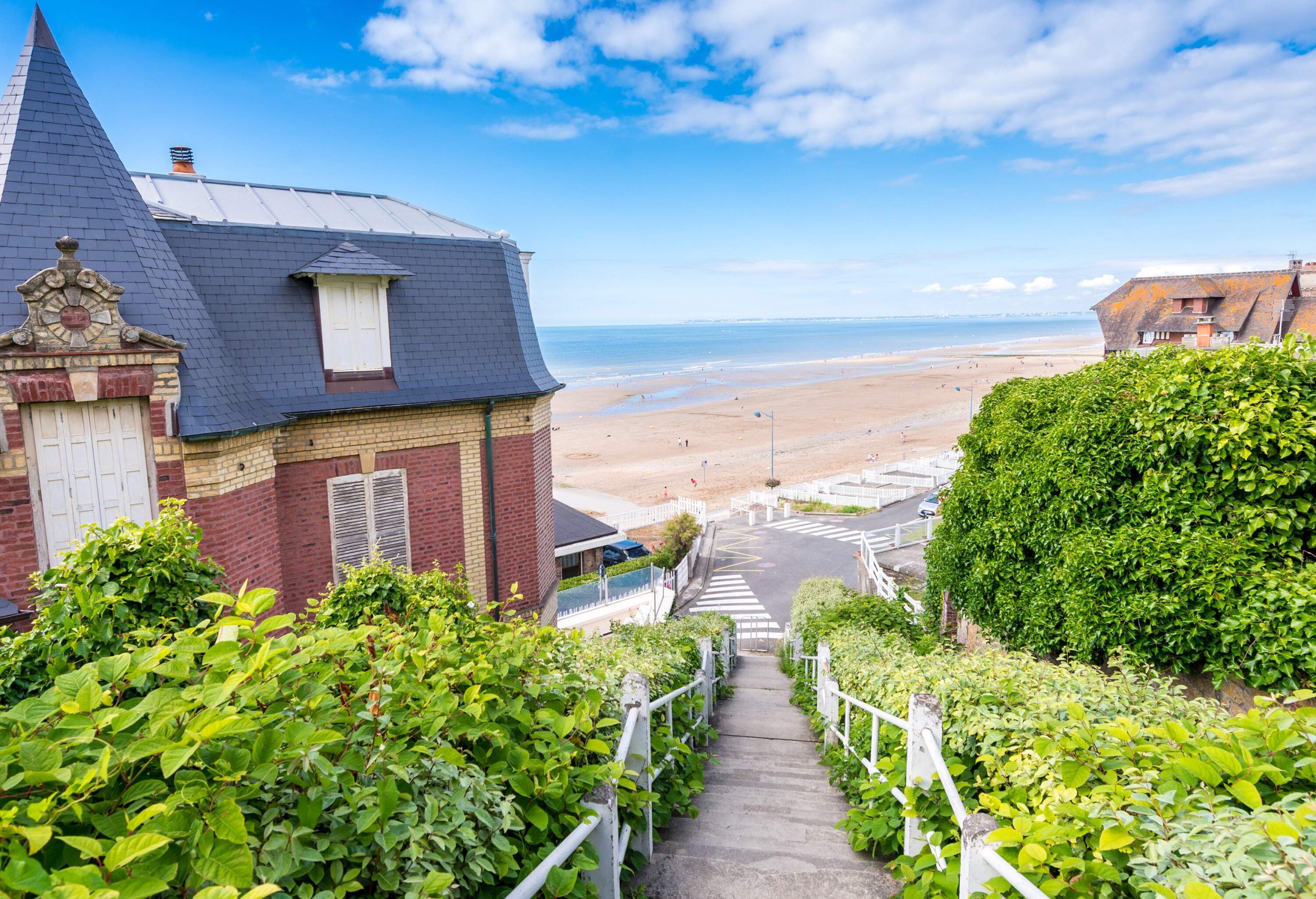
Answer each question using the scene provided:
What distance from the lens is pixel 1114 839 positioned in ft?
8.40

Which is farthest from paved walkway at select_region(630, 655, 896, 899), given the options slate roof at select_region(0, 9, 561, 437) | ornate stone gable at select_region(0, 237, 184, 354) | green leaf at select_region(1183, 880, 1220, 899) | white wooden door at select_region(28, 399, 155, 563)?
ornate stone gable at select_region(0, 237, 184, 354)

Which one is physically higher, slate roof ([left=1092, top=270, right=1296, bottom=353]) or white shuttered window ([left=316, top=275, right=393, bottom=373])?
slate roof ([left=1092, top=270, right=1296, bottom=353])

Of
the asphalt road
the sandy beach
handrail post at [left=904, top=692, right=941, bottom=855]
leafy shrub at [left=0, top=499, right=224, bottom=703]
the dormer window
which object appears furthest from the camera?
the sandy beach

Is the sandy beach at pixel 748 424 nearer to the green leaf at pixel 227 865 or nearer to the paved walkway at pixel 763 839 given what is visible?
the paved walkway at pixel 763 839

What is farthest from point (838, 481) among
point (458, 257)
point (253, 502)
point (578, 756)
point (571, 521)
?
point (578, 756)

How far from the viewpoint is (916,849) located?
15.3ft

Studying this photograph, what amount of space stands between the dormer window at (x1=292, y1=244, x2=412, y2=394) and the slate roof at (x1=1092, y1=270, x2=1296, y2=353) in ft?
131

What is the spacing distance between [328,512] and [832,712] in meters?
8.21

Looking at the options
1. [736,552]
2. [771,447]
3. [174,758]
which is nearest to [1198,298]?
[771,447]

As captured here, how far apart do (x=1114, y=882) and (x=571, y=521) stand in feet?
77.7

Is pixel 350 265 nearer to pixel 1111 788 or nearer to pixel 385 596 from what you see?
pixel 385 596

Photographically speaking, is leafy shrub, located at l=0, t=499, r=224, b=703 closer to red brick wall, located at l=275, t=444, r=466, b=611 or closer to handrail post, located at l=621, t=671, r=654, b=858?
handrail post, located at l=621, t=671, r=654, b=858

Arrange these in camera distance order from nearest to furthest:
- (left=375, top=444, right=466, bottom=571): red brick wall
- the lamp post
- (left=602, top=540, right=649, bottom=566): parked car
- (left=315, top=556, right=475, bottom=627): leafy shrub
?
Answer: 1. (left=315, top=556, right=475, bottom=627): leafy shrub
2. (left=375, top=444, right=466, bottom=571): red brick wall
3. (left=602, top=540, right=649, bottom=566): parked car
4. the lamp post

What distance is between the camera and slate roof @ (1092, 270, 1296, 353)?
39375 millimetres
